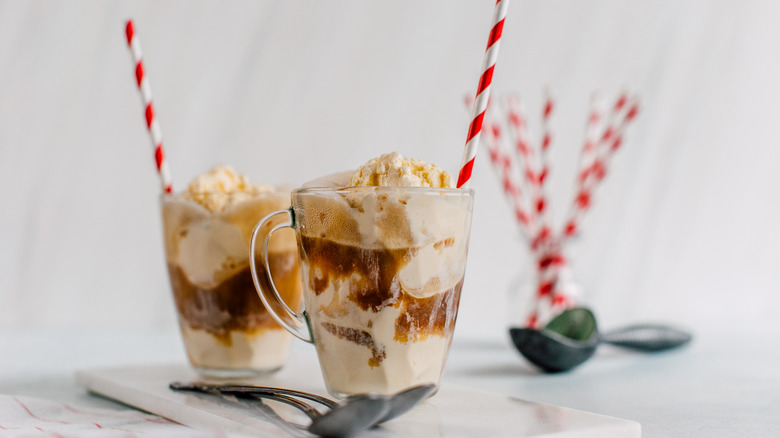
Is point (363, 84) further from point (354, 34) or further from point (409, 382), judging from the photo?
point (409, 382)

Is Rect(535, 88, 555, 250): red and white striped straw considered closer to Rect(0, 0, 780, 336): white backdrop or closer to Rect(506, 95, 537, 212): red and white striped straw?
Rect(506, 95, 537, 212): red and white striped straw

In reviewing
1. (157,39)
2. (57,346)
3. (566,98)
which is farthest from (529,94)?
(57,346)

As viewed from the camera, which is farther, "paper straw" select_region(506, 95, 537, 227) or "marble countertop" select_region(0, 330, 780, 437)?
"paper straw" select_region(506, 95, 537, 227)

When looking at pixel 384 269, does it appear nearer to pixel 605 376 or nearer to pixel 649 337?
pixel 605 376

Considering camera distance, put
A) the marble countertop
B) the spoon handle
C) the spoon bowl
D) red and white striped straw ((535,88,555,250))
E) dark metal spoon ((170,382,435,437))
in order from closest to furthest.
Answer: dark metal spoon ((170,382,435,437)) < the marble countertop < the spoon bowl < the spoon handle < red and white striped straw ((535,88,555,250))

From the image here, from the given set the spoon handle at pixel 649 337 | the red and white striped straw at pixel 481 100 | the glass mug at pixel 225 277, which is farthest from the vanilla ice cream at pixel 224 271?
the spoon handle at pixel 649 337

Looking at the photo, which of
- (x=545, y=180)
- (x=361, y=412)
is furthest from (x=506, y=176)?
(x=361, y=412)

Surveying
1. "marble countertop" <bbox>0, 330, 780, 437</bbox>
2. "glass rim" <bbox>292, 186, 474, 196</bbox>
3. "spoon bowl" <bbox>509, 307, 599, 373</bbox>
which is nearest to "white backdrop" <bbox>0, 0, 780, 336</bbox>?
"marble countertop" <bbox>0, 330, 780, 437</bbox>

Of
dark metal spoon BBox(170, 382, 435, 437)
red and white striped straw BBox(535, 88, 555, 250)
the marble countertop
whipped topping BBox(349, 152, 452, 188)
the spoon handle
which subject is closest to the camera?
dark metal spoon BBox(170, 382, 435, 437)
